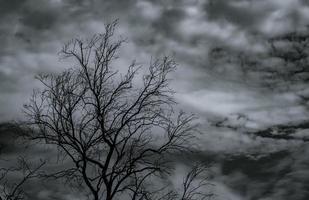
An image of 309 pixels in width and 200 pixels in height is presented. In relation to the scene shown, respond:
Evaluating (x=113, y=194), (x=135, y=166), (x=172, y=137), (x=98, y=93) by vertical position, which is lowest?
(x=113, y=194)

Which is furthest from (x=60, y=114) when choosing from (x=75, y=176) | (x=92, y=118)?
(x=75, y=176)

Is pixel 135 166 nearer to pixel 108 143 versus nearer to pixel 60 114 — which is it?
pixel 108 143

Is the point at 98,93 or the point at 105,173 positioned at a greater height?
the point at 98,93

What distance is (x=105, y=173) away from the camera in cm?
1479

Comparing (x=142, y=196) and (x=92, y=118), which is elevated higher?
(x=92, y=118)

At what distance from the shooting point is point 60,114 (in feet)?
49.2

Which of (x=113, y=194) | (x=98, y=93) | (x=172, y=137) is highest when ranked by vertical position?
(x=98, y=93)

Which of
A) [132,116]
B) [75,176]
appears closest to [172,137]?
[132,116]

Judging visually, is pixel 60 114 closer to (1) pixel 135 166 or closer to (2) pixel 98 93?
(2) pixel 98 93

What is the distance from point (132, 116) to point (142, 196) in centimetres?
279

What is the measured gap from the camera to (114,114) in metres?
15.2

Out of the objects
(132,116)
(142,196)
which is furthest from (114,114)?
(142,196)

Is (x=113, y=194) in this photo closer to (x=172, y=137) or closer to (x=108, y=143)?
(x=108, y=143)

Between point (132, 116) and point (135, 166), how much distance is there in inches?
69.3
